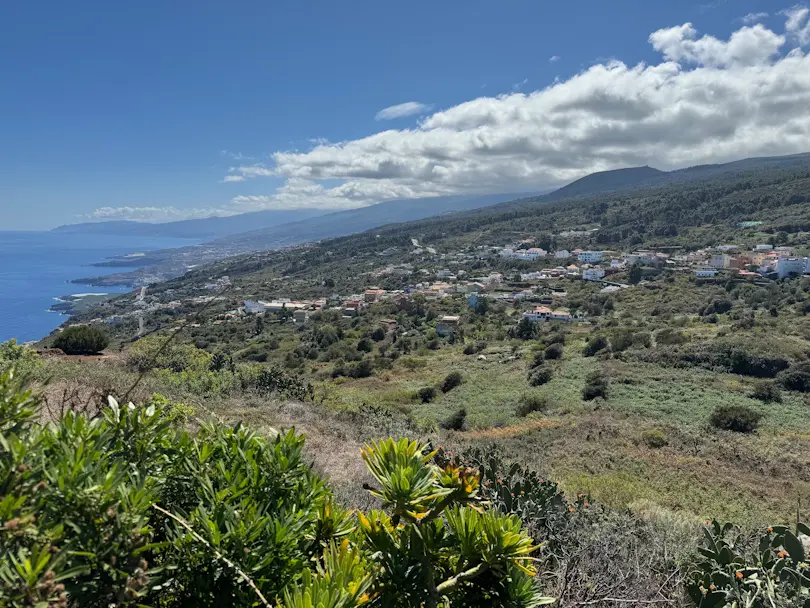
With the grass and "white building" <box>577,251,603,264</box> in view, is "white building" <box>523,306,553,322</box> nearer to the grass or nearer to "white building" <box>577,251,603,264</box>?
the grass

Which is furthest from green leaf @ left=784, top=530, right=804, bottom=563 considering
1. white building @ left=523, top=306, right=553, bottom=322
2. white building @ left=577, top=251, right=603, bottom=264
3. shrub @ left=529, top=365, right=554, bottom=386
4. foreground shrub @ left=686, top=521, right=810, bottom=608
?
white building @ left=577, top=251, right=603, bottom=264

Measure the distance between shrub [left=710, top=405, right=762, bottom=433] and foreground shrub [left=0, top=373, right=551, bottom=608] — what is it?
48.1 ft

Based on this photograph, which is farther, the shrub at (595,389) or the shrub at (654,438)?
the shrub at (595,389)

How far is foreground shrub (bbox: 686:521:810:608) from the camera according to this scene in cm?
195

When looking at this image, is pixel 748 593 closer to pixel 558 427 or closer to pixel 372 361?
pixel 558 427

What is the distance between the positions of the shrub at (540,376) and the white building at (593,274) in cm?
3515

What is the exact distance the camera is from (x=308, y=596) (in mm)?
864

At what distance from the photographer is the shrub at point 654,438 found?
11.1m

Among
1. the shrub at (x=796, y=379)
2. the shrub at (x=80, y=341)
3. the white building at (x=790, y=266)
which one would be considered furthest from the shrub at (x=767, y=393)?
the white building at (x=790, y=266)

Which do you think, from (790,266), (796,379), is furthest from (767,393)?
(790,266)

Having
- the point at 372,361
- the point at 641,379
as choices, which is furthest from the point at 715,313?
the point at 372,361

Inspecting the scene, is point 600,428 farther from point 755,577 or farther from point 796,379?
point 755,577

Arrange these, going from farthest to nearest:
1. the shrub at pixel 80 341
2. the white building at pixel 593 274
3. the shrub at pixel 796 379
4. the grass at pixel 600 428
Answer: the white building at pixel 593 274 < the shrub at pixel 796 379 < the shrub at pixel 80 341 < the grass at pixel 600 428

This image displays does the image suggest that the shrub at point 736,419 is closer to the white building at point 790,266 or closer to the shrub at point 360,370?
the shrub at point 360,370
